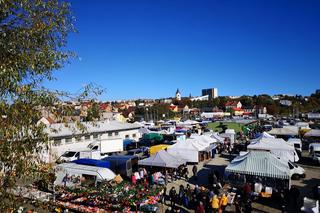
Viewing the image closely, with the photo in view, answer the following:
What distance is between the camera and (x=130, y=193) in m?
14.0

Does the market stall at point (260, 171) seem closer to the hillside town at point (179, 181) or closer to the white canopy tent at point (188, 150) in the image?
the hillside town at point (179, 181)

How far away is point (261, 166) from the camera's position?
15.8 metres

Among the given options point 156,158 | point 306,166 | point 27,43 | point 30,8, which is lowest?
point 306,166

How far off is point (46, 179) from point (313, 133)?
3565cm

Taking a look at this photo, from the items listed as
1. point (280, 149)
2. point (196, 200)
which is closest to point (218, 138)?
point (280, 149)

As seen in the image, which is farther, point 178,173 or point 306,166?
point 306,166

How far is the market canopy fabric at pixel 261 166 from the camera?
49.5 feet

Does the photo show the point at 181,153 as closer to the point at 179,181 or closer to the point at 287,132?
the point at 179,181

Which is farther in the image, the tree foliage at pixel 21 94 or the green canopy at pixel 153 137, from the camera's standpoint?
the green canopy at pixel 153 137

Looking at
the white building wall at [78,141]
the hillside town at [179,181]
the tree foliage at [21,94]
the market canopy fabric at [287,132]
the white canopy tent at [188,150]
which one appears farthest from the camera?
the market canopy fabric at [287,132]

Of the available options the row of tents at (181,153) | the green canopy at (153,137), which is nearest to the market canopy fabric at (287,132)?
the row of tents at (181,153)

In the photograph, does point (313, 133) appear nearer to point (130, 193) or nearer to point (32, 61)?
point (130, 193)

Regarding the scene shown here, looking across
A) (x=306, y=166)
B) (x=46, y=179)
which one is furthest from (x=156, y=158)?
(x=46, y=179)

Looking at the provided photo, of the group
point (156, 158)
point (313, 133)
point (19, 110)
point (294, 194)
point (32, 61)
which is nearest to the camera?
point (19, 110)
